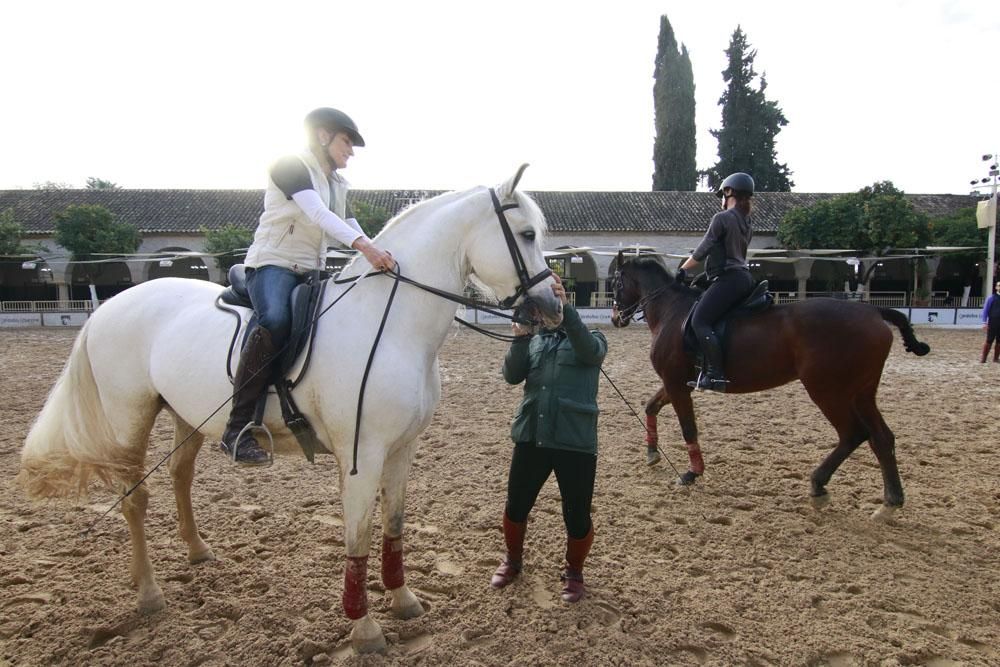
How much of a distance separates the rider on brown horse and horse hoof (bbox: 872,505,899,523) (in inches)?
56.0

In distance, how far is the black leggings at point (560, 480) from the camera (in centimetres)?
302

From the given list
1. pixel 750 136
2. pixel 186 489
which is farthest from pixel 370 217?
pixel 750 136

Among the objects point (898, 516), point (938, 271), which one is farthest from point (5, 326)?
point (938, 271)

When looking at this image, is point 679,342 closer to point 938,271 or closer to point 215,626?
point 215,626

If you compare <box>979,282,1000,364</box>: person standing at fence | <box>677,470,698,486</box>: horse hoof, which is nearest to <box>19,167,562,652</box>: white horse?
<box>677,470,698,486</box>: horse hoof

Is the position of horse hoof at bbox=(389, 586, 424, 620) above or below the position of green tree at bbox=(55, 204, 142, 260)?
below

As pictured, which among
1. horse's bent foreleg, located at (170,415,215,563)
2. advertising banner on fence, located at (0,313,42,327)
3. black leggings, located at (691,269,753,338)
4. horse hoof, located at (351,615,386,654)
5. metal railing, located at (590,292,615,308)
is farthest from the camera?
metal railing, located at (590,292,615,308)

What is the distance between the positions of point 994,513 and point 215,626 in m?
5.36

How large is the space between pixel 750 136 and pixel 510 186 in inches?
1727

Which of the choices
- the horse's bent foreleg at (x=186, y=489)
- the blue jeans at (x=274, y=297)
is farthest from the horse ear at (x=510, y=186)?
the horse's bent foreleg at (x=186, y=489)

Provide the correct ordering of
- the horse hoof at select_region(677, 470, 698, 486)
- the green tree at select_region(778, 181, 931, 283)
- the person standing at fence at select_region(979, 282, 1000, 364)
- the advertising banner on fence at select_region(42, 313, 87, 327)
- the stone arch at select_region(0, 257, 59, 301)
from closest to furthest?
the horse hoof at select_region(677, 470, 698, 486)
the person standing at fence at select_region(979, 282, 1000, 364)
the advertising banner on fence at select_region(42, 313, 87, 327)
the green tree at select_region(778, 181, 931, 283)
the stone arch at select_region(0, 257, 59, 301)

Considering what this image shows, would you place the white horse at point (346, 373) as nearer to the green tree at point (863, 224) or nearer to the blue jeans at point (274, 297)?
the blue jeans at point (274, 297)

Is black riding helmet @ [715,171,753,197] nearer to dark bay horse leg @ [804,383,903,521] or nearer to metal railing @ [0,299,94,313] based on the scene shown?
dark bay horse leg @ [804,383,903,521]

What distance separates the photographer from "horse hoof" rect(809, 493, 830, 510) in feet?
14.5
